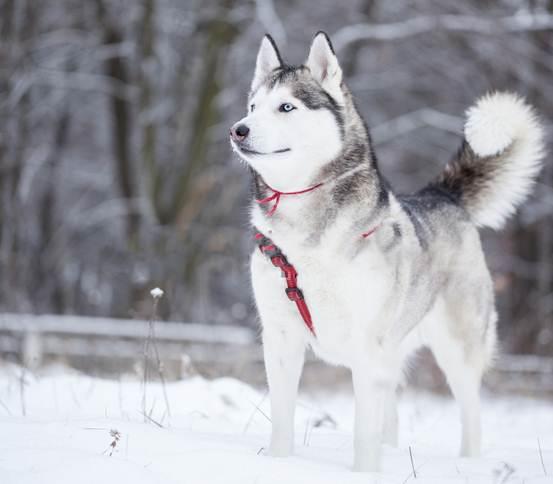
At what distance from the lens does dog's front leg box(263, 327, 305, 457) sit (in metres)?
3.29

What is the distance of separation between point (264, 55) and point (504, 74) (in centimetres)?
1009

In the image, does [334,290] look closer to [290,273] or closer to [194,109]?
[290,273]

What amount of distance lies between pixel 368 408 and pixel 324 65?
1.52m

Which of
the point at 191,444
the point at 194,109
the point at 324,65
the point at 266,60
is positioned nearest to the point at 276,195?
the point at 324,65

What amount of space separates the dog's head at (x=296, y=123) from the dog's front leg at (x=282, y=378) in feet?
2.16

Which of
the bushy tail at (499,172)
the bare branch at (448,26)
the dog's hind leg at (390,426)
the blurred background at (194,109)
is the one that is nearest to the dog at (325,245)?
the dog's hind leg at (390,426)

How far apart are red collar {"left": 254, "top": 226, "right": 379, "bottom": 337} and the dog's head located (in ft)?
0.87

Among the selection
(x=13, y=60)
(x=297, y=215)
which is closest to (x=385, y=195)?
(x=297, y=215)

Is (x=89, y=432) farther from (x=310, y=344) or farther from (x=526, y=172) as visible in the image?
(x=526, y=172)

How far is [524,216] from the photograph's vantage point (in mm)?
12859

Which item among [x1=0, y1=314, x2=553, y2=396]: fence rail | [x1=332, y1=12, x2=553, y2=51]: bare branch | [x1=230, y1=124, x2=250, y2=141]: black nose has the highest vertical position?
[x1=332, y1=12, x2=553, y2=51]: bare branch

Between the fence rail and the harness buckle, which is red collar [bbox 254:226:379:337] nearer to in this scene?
the harness buckle

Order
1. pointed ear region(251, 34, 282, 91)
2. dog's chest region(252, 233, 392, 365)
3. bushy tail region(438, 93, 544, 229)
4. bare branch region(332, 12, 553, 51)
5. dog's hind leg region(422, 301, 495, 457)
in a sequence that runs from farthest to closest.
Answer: bare branch region(332, 12, 553, 51)
bushy tail region(438, 93, 544, 229)
dog's hind leg region(422, 301, 495, 457)
pointed ear region(251, 34, 282, 91)
dog's chest region(252, 233, 392, 365)

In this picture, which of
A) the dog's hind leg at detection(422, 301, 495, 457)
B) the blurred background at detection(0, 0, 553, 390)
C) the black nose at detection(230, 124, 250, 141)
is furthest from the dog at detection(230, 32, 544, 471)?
the blurred background at detection(0, 0, 553, 390)
